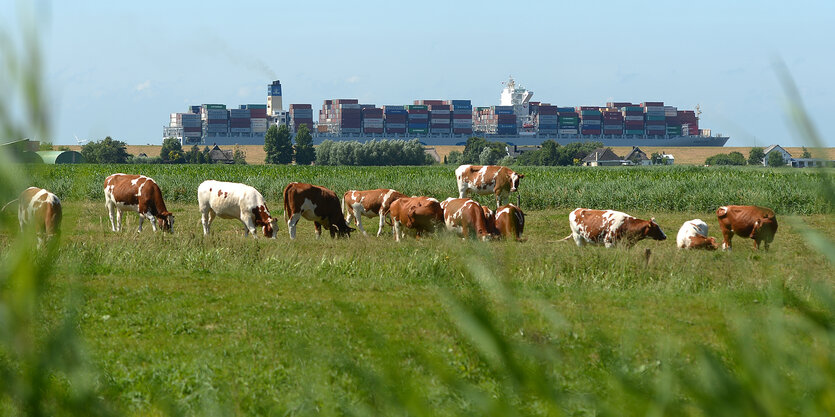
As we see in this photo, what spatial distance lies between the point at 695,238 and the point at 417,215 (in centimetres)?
509

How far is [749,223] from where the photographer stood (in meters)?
15.1

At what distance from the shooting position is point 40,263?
81cm

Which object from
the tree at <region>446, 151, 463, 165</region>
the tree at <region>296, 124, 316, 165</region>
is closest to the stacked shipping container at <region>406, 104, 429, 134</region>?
the tree at <region>446, 151, 463, 165</region>

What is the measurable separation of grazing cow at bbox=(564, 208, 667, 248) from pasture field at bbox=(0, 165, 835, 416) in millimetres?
1422

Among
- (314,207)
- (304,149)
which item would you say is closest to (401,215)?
(314,207)

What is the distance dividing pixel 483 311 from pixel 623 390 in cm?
25

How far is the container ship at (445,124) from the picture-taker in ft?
610

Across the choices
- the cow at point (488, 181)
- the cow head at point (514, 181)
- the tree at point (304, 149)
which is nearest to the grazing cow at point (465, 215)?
the cow head at point (514, 181)

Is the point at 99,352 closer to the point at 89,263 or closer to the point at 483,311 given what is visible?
the point at 89,263

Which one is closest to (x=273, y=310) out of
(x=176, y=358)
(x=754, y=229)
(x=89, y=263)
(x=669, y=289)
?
(x=176, y=358)

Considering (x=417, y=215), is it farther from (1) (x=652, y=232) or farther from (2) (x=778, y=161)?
(2) (x=778, y=161)

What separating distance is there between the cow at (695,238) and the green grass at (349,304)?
98cm

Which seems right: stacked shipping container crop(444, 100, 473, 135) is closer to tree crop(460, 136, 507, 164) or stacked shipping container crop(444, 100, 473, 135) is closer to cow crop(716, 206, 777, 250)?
tree crop(460, 136, 507, 164)

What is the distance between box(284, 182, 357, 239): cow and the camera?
16.2 meters
